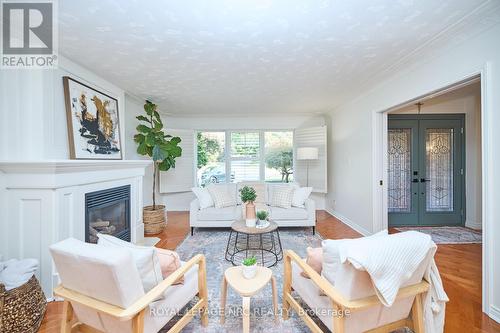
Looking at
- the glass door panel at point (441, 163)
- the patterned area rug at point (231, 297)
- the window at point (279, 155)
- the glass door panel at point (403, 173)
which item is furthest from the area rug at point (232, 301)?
the glass door panel at point (441, 163)

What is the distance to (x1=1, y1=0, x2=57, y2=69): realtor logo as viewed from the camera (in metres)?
1.68

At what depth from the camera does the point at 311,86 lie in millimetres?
3330

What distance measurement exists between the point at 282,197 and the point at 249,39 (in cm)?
274

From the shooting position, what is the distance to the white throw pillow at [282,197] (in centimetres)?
395

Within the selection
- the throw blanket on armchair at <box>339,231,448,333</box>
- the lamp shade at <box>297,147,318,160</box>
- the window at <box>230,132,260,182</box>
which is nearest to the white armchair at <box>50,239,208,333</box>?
the throw blanket on armchair at <box>339,231,448,333</box>

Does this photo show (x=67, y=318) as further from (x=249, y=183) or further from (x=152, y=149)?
(x=249, y=183)

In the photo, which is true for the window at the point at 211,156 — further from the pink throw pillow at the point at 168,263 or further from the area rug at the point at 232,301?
the pink throw pillow at the point at 168,263

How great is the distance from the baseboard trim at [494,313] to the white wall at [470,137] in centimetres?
298

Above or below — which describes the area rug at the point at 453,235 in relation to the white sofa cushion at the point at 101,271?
below

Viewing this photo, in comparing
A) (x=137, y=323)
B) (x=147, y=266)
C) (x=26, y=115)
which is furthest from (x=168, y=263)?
(x=26, y=115)

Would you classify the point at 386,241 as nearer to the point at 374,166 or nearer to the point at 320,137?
the point at 374,166

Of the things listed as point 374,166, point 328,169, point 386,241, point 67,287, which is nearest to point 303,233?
point 374,166

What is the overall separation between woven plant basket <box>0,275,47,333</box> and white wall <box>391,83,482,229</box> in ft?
18.8

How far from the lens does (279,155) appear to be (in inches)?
217
